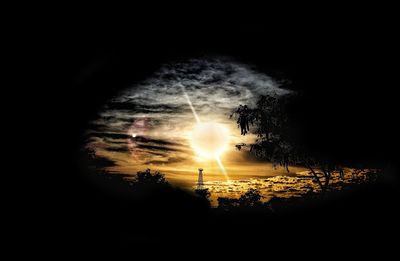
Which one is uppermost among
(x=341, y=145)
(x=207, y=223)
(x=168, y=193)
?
(x=341, y=145)

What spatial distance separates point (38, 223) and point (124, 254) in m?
2.16

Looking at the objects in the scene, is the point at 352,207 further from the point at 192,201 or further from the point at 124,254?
the point at 124,254

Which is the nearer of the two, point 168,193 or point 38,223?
point 38,223

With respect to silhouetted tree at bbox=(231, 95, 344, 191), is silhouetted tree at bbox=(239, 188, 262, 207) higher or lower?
lower

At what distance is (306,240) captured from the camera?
7.99 metres

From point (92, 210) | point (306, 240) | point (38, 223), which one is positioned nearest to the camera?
point (38, 223)

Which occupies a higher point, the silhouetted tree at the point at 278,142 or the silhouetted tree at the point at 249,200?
the silhouetted tree at the point at 278,142

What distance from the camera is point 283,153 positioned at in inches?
694

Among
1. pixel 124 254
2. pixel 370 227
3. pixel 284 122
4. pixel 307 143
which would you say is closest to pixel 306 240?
pixel 370 227

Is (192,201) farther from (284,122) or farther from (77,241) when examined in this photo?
(77,241)

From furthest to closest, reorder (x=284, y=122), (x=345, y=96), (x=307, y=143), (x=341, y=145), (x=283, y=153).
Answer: (x=283, y=153) → (x=284, y=122) → (x=307, y=143) → (x=341, y=145) → (x=345, y=96)

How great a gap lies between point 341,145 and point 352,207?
274 cm

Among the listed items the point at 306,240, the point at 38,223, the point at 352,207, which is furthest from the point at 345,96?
the point at 38,223

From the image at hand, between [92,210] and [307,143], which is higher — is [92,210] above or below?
below
